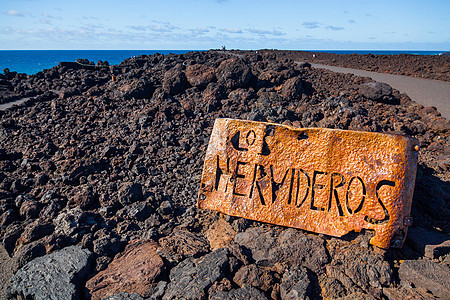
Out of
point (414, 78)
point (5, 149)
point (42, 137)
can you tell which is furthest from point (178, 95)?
point (414, 78)

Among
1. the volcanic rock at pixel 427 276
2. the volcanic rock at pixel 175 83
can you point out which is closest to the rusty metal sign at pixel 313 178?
the volcanic rock at pixel 427 276

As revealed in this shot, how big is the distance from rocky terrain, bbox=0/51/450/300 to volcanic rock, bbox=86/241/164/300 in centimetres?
1

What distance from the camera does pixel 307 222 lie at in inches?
124

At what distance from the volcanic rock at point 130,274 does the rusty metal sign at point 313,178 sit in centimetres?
87

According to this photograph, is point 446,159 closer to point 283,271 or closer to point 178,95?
point 283,271

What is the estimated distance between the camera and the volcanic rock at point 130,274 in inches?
106

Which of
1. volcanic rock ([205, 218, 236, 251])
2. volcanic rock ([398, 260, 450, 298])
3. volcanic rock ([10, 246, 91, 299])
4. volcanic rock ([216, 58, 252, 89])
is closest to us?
volcanic rock ([398, 260, 450, 298])

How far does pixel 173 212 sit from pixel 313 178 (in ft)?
5.74

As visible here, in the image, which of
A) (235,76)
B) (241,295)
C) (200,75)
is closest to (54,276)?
(241,295)

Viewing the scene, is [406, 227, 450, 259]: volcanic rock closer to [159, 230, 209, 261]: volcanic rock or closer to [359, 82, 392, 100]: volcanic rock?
[159, 230, 209, 261]: volcanic rock

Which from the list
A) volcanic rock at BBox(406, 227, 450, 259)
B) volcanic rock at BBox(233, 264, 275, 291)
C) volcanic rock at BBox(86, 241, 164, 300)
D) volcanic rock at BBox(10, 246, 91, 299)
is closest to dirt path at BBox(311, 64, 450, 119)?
volcanic rock at BBox(406, 227, 450, 259)

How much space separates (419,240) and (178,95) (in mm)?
6067

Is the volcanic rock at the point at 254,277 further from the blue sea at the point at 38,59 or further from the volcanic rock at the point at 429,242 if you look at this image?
the blue sea at the point at 38,59

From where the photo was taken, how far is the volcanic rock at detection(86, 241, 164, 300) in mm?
2703
